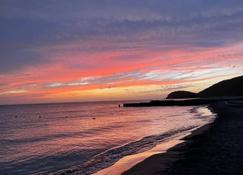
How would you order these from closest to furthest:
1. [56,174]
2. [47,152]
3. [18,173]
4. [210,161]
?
[210,161] < [56,174] < [18,173] < [47,152]

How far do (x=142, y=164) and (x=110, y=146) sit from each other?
10.4 m

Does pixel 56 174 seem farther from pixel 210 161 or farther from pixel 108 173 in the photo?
pixel 210 161

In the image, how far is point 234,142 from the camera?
21.1m

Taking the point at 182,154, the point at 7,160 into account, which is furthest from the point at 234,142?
the point at 7,160

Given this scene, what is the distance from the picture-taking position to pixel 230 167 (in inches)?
543

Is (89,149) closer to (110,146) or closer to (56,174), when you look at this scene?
(110,146)

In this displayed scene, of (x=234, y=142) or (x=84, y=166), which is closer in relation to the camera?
(x=84, y=166)

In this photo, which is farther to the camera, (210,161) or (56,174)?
(56,174)

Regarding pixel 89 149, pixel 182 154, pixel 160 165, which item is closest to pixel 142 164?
pixel 160 165

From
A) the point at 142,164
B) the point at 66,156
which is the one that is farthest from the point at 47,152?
the point at 142,164

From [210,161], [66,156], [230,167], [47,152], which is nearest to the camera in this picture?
[230,167]

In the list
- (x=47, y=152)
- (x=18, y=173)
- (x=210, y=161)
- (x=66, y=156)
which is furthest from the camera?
(x=47, y=152)

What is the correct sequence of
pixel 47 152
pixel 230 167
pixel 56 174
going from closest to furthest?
1. pixel 230 167
2. pixel 56 174
3. pixel 47 152

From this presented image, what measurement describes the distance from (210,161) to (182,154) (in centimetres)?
316
